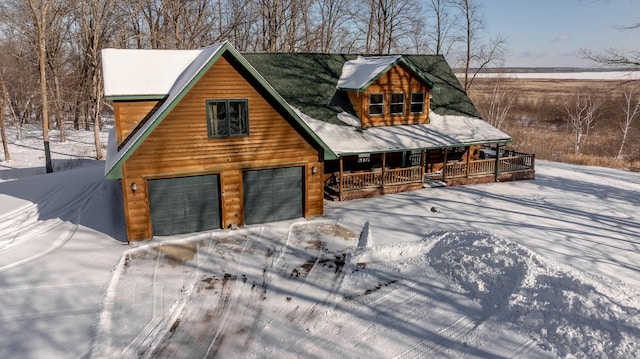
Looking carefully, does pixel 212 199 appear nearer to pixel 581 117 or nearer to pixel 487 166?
pixel 487 166

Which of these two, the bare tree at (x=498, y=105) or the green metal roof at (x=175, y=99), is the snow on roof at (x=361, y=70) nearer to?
the green metal roof at (x=175, y=99)

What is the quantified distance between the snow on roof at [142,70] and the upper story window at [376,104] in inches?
335

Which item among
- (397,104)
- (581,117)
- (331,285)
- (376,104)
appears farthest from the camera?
(581,117)

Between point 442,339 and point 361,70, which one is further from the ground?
point 361,70

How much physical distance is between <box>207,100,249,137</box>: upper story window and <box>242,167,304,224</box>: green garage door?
1.62 meters

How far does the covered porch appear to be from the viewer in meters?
19.4

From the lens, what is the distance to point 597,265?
12266 millimetres

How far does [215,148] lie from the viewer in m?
14.6

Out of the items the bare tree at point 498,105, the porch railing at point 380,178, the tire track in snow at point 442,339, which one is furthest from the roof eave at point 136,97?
the bare tree at point 498,105

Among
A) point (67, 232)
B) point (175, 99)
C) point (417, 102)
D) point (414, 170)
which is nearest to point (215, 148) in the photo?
point (175, 99)

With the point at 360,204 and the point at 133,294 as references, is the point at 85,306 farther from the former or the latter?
the point at 360,204

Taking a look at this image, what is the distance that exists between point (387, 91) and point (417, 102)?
2009 mm

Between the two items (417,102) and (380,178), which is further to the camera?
(417,102)

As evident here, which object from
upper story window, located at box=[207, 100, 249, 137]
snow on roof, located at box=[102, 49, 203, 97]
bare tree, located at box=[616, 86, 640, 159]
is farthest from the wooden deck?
bare tree, located at box=[616, 86, 640, 159]
